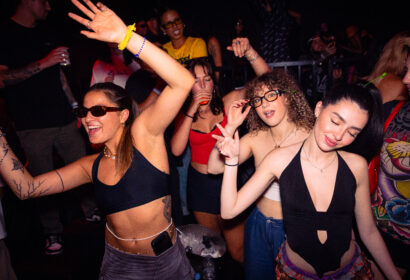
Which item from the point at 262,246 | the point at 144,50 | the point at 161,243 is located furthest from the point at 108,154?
the point at 262,246

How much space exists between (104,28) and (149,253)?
153 cm

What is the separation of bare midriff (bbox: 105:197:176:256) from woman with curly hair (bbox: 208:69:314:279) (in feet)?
2.18

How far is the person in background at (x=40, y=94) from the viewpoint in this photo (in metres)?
3.22

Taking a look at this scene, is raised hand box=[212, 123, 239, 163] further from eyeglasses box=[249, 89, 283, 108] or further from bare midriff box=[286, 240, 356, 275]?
bare midriff box=[286, 240, 356, 275]

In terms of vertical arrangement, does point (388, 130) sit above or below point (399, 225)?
above

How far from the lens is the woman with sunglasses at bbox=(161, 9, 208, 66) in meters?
3.69

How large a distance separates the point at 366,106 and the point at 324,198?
23.9 inches

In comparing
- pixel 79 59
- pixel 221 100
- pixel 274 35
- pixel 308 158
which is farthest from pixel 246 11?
pixel 308 158

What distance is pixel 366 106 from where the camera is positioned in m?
1.54

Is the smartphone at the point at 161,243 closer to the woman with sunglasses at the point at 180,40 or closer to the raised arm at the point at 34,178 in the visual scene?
the raised arm at the point at 34,178

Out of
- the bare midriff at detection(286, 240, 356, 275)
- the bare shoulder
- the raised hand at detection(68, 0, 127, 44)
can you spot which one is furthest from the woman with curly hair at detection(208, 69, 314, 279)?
the raised hand at detection(68, 0, 127, 44)

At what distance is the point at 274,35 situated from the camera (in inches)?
181

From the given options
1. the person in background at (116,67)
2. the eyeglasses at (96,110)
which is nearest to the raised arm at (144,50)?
the eyeglasses at (96,110)

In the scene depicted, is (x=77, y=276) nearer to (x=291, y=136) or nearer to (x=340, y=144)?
(x=291, y=136)
